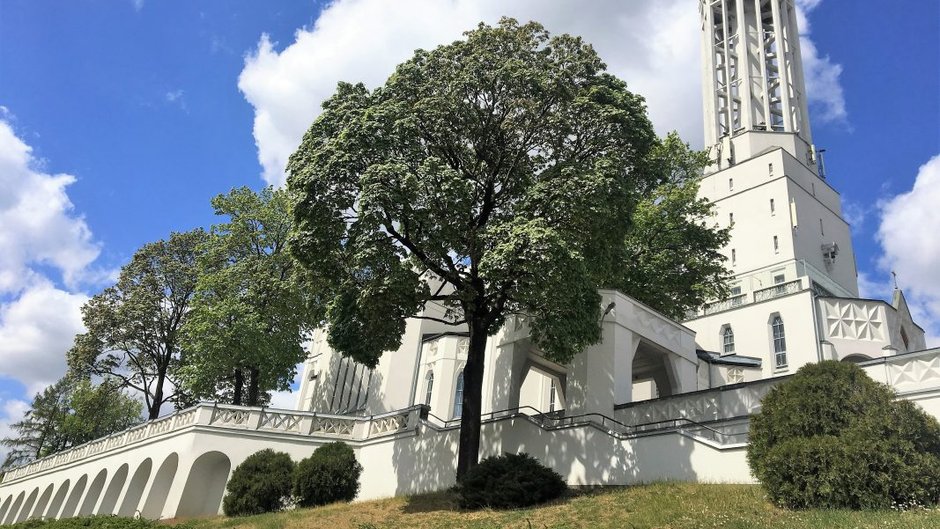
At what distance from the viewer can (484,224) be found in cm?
2055

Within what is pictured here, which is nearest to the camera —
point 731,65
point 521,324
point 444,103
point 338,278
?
point 444,103

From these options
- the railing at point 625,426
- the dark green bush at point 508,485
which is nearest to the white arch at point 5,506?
the railing at point 625,426

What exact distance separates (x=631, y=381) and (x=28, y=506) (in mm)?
39060

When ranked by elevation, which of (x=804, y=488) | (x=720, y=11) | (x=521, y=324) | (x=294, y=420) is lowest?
(x=804, y=488)

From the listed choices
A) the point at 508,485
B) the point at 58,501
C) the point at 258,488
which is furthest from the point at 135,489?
the point at 508,485

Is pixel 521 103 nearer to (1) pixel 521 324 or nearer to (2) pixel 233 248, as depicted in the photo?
(1) pixel 521 324

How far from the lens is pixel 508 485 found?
1625cm

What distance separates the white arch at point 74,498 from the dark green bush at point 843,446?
1341 inches

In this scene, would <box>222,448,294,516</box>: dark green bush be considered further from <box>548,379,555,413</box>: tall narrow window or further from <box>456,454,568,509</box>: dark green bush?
<box>548,379,555,413</box>: tall narrow window

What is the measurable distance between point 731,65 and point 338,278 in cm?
5078

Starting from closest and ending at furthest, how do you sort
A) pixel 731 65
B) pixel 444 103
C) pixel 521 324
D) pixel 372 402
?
pixel 444 103 → pixel 521 324 → pixel 372 402 → pixel 731 65

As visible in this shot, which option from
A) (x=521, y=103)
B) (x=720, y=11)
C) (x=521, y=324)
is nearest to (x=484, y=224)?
(x=521, y=103)

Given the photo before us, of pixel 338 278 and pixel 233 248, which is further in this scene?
pixel 233 248

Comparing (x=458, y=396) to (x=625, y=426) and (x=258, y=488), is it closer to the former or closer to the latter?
(x=258, y=488)
